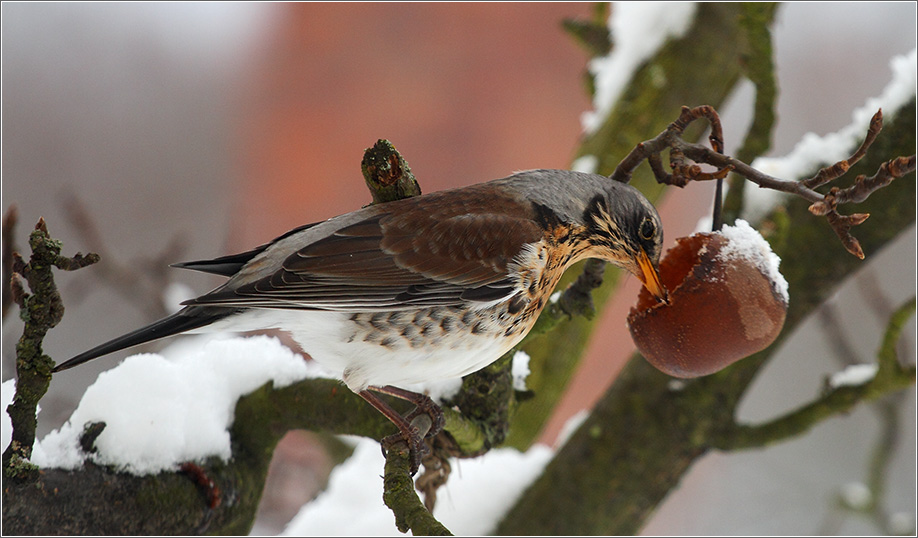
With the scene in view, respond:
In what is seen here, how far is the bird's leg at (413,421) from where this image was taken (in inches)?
49.6

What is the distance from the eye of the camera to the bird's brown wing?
1.21m

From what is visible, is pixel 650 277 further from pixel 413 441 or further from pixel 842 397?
pixel 842 397

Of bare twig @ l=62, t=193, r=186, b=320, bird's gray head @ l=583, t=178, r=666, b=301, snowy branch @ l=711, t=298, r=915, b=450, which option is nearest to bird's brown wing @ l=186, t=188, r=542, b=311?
bird's gray head @ l=583, t=178, r=666, b=301

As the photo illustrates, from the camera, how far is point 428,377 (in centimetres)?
122

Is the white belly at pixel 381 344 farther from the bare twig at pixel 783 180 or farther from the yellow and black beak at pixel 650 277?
the bare twig at pixel 783 180

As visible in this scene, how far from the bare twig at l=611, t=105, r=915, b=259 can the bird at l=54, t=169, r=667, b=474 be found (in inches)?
5.7

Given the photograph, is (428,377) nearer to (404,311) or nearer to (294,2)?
(404,311)

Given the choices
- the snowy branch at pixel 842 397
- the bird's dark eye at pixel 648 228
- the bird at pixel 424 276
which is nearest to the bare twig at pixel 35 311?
the bird at pixel 424 276

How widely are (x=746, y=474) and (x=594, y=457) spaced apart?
2.09 meters

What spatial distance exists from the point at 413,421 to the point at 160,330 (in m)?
0.46

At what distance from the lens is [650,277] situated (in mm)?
1265

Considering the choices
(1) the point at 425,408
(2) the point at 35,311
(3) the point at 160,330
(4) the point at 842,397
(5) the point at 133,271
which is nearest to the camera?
(2) the point at 35,311

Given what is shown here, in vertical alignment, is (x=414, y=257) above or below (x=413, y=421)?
above

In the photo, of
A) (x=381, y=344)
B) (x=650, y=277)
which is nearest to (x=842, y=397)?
(x=650, y=277)
